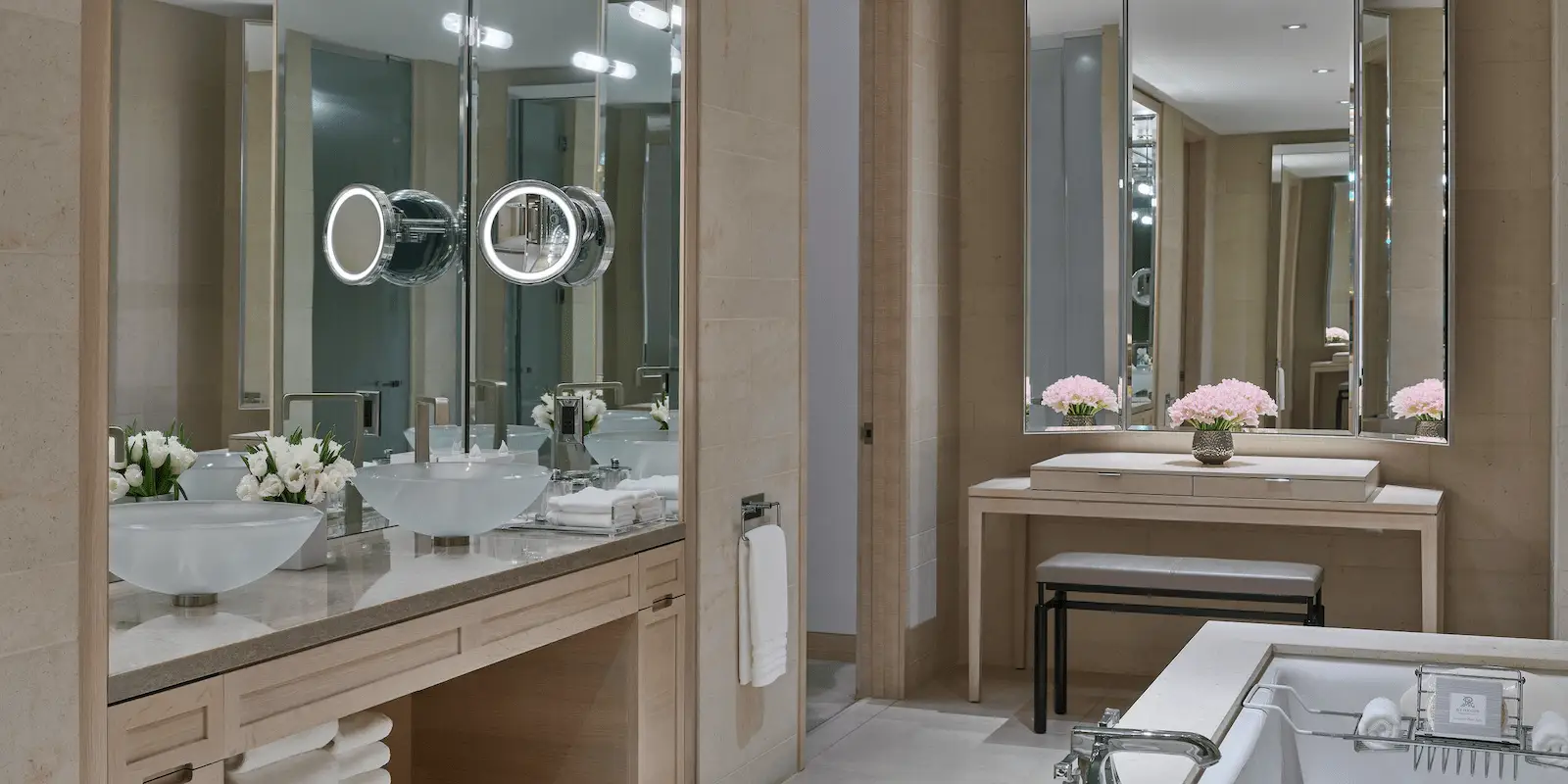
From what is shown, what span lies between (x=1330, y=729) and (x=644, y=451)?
1545mm

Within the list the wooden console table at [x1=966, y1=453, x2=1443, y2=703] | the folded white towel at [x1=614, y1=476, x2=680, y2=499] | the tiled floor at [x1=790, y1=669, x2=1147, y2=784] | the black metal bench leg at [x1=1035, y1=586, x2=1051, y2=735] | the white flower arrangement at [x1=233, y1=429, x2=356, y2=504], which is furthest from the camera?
the black metal bench leg at [x1=1035, y1=586, x2=1051, y2=735]

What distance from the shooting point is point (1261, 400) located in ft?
15.5

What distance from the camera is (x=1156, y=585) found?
432cm

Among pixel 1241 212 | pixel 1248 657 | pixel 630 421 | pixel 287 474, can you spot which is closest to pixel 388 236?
pixel 287 474

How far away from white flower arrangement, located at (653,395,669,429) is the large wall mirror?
6.78 ft

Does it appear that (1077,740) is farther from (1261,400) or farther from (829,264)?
(829,264)

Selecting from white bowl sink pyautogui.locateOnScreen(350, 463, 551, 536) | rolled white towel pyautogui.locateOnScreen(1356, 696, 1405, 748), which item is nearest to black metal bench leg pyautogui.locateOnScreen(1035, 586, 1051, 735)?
rolled white towel pyautogui.locateOnScreen(1356, 696, 1405, 748)

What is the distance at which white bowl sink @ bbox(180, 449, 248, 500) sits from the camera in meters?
2.40

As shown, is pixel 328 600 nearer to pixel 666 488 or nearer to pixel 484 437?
pixel 484 437

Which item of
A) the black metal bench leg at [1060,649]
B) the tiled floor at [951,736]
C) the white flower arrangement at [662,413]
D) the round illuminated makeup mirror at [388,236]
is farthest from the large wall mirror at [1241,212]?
the round illuminated makeup mirror at [388,236]

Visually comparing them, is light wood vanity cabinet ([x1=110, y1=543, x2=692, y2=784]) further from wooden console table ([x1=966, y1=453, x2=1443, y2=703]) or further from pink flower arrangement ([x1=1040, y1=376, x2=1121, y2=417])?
pink flower arrangement ([x1=1040, y1=376, x2=1121, y2=417])

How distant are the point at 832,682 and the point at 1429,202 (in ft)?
8.08

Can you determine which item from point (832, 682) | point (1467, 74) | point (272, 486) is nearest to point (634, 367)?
point (272, 486)

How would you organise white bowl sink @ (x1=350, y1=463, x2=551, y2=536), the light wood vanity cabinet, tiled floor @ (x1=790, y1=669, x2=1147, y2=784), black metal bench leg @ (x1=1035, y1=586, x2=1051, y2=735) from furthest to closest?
black metal bench leg @ (x1=1035, y1=586, x2=1051, y2=735) < tiled floor @ (x1=790, y1=669, x2=1147, y2=784) < white bowl sink @ (x1=350, y1=463, x2=551, y2=536) < the light wood vanity cabinet
